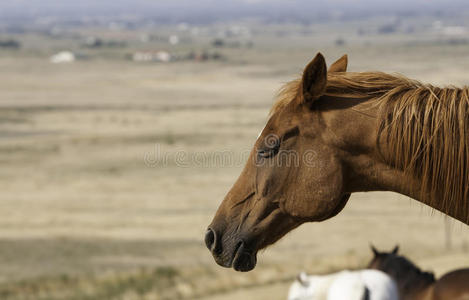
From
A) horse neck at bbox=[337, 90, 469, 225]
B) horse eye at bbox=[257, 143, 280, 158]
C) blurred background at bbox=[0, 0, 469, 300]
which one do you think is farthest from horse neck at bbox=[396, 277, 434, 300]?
horse eye at bbox=[257, 143, 280, 158]

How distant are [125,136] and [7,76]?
3888 centimetres

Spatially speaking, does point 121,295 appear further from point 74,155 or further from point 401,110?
point 74,155

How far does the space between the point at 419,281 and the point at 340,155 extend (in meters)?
5.26

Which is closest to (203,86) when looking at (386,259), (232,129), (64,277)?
(232,129)

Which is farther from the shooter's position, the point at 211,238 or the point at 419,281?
the point at 419,281

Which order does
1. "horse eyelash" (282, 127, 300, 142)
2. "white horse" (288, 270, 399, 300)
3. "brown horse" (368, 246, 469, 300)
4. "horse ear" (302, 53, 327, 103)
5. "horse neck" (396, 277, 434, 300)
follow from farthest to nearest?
1. "horse neck" (396, 277, 434, 300)
2. "white horse" (288, 270, 399, 300)
3. "brown horse" (368, 246, 469, 300)
4. "horse eyelash" (282, 127, 300, 142)
5. "horse ear" (302, 53, 327, 103)

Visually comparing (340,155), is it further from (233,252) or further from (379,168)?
(233,252)


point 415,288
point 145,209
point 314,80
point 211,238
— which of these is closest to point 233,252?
point 211,238

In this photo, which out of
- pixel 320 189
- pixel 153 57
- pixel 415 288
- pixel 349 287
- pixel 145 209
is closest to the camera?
pixel 320 189

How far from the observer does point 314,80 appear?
9.93 ft

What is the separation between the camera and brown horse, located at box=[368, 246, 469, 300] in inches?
265

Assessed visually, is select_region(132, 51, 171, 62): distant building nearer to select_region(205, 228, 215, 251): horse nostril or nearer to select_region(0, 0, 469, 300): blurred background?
select_region(0, 0, 469, 300): blurred background

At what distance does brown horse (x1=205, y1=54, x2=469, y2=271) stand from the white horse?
4.52 m

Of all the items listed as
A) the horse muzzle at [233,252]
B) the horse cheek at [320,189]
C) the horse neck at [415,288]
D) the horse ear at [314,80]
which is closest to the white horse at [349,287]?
the horse neck at [415,288]
